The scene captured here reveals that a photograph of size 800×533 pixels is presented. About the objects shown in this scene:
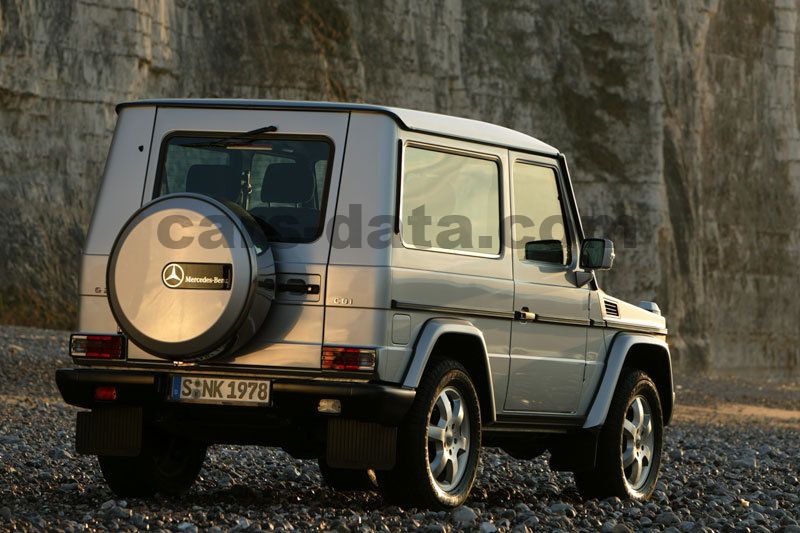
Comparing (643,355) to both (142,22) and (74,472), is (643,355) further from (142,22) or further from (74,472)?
(142,22)

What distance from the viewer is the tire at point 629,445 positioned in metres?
9.48

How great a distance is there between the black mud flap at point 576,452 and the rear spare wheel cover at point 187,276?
288 cm

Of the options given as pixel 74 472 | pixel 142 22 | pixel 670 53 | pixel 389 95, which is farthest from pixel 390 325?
pixel 670 53

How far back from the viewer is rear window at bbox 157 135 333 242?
764 cm

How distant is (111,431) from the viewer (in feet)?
25.8

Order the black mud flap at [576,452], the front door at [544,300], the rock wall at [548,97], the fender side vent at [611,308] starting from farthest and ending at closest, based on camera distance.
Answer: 1. the rock wall at [548,97]
2. the fender side vent at [611,308]
3. the black mud flap at [576,452]
4. the front door at [544,300]

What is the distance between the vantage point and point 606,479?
948 centimetres

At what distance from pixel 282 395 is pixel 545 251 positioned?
7.39 ft

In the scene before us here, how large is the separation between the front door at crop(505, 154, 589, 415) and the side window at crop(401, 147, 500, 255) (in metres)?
0.24

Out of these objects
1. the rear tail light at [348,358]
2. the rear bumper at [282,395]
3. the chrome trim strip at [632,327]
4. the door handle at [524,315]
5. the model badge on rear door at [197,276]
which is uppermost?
the model badge on rear door at [197,276]

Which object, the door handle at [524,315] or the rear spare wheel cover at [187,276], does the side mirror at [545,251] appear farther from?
the rear spare wheel cover at [187,276]

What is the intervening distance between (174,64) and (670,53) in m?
20.3

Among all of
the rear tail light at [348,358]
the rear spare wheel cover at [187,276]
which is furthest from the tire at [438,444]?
the rear spare wheel cover at [187,276]

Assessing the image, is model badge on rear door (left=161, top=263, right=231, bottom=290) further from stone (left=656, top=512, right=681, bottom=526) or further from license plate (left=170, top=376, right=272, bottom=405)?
stone (left=656, top=512, right=681, bottom=526)
